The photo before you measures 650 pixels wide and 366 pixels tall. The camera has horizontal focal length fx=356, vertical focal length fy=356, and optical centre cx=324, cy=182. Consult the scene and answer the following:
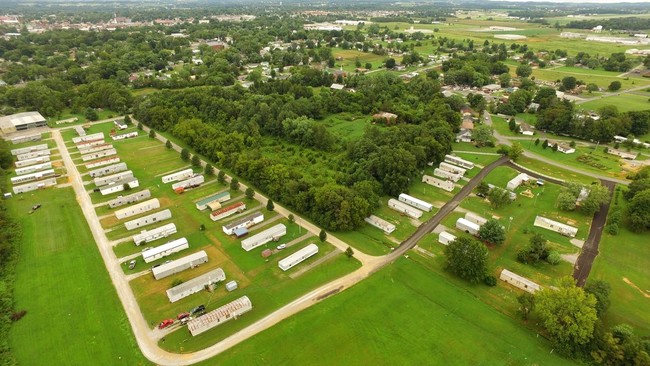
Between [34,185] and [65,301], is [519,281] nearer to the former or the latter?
[65,301]

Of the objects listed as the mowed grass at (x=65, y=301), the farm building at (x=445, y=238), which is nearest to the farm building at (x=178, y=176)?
the mowed grass at (x=65, y=301)

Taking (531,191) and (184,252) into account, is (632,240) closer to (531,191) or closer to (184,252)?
(531,191)

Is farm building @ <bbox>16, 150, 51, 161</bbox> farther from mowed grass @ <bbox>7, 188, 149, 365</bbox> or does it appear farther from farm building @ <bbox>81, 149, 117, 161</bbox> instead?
mowed grass @ <bbox>7, 188, 149, 365</bbox>

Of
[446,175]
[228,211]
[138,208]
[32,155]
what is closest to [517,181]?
[446,175]

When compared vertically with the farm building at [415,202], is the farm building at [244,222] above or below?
below

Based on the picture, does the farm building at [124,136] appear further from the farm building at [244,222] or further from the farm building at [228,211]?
the farm building at [244,222]

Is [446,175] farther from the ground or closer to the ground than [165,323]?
farther from the ground

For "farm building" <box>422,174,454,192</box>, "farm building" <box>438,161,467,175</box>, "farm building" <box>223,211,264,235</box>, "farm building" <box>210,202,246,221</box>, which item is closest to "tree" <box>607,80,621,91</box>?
Answer: "farm building" <box>438,161,467,175</box>
